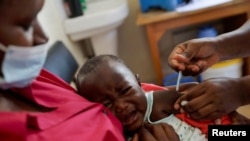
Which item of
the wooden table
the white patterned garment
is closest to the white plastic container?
the wooden table

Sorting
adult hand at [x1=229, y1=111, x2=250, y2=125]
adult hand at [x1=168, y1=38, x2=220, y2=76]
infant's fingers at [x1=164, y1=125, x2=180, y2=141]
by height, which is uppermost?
adult hand at [x1=168, y1=38, x2=220, y2=76]

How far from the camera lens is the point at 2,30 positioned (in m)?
0.54

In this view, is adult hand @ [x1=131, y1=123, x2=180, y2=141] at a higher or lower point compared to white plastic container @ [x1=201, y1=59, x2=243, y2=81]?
higher

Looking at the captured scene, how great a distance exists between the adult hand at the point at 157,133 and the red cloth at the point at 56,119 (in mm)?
106

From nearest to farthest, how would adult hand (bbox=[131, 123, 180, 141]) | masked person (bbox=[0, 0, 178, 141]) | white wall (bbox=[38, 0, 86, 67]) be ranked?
1. masked person (bbox=[0, 0, 178, 141])
2. adult hand (bbox=[131, 123, 180, 141])
3. white wall (bbox=[38, 0, 86, 67])

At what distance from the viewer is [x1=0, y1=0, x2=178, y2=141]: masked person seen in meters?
0.56

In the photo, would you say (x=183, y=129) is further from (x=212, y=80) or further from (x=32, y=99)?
(x=32, y=99)

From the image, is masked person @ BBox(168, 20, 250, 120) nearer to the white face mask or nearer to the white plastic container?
the white face mask

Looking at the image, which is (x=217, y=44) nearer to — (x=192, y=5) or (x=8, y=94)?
(x=8, y=94)

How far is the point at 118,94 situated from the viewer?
40.8 inches

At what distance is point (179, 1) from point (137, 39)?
0.66 m

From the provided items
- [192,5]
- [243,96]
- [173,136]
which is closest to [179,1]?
[192,5]

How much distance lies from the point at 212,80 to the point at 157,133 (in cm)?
28

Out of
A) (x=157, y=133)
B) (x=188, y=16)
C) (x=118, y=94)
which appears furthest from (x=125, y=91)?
(x=188, y=16)
